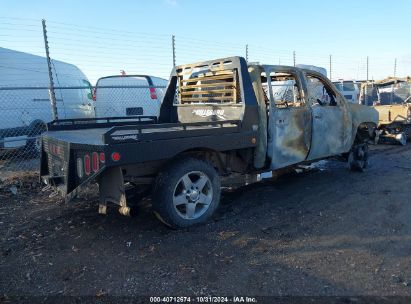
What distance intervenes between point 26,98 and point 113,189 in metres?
6.59

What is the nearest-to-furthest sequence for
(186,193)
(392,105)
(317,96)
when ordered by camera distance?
1. (186,193)
2. (317,96)
3. (392,105)

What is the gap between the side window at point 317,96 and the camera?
19.4 ft

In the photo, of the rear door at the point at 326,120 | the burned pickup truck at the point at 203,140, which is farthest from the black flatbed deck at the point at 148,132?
the rear door at the point at 326,120

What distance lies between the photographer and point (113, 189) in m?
4.11

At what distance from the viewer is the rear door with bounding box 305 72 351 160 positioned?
231 inches

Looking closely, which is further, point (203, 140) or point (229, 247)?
point (203, 140)

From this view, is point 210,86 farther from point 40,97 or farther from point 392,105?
point 392,105

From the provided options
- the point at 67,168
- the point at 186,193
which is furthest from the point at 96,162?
the point at 186,193

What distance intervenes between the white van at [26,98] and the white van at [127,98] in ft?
2.78

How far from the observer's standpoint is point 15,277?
134 inches

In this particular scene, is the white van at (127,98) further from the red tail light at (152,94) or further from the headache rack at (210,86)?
the headache rack at (210,86)

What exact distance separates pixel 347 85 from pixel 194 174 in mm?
16016

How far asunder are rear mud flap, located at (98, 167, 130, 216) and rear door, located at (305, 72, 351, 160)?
10.0 ft

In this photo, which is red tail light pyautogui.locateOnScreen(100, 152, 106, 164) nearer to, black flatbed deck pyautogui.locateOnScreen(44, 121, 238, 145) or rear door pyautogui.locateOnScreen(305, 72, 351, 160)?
black flatbed deck pyautogui.locateOnScreen(44, 121, 238, 145)
